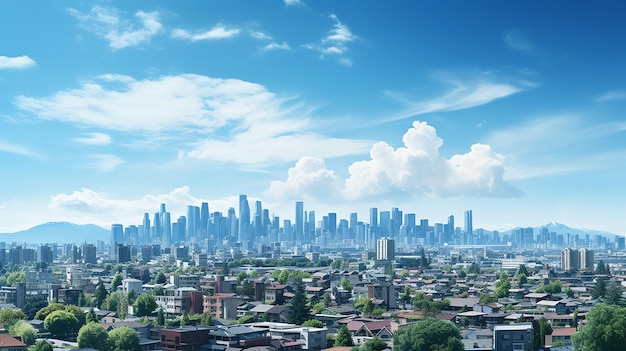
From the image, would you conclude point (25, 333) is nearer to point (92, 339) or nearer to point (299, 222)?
point (92, 339)

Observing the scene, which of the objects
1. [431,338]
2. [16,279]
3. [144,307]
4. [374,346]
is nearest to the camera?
[431,338]

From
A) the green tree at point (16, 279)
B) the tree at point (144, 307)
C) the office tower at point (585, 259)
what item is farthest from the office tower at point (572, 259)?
the tree at point (144, 307)

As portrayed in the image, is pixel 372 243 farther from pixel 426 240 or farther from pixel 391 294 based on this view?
pixel 391 294

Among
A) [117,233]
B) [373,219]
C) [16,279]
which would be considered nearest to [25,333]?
[16,279]

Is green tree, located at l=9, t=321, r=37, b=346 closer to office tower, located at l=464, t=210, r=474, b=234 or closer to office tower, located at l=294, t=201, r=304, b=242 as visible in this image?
office tower, located at l=294, t=201, r=304, b=242

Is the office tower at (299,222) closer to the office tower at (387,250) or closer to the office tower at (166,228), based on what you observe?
the office tower at (166,228)
